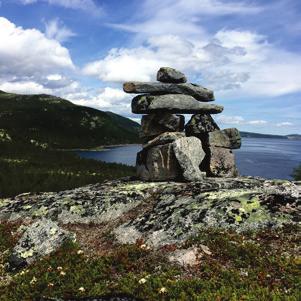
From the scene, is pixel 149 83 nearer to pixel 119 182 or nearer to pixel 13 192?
pixel 119 182

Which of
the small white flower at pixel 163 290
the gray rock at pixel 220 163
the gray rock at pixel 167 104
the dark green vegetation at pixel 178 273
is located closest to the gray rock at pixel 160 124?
the gray rock at pixel 167 104

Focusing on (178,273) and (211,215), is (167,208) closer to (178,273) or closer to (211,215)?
(211,215)

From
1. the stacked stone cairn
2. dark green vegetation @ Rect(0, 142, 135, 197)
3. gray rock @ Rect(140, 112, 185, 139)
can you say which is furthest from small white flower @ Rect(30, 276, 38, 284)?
dark green vegetation @ Rect(0, 142, 135, 197)

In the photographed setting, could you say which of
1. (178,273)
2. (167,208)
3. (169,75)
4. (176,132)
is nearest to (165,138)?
(176,132)

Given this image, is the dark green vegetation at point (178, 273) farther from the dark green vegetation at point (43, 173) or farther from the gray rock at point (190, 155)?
the dark green vegetation at point (43, 173)

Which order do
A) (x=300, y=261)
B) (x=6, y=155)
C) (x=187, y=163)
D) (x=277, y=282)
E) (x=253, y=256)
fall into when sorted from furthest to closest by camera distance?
1. (x=6, y=155)
2. (x=187, y=163)
3. (x=253, y=256)
4. (x=300, y=261)
5. (x=277, y=282)

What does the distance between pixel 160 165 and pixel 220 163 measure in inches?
174

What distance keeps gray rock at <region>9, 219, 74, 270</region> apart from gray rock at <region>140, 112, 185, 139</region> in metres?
11.8

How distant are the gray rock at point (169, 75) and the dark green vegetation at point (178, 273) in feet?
48.1

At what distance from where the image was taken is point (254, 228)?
15.9 metres

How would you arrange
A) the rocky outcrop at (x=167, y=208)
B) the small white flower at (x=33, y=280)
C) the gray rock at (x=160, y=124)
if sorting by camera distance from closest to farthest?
the small white flower at (x=33, y=280) → the rocky outcrop at (x=167, y=208) → the gray rock at (x=160, y=124)

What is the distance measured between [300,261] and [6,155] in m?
137

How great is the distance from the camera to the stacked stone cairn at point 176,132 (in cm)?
2575

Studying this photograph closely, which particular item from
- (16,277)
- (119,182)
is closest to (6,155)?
(119,182)
